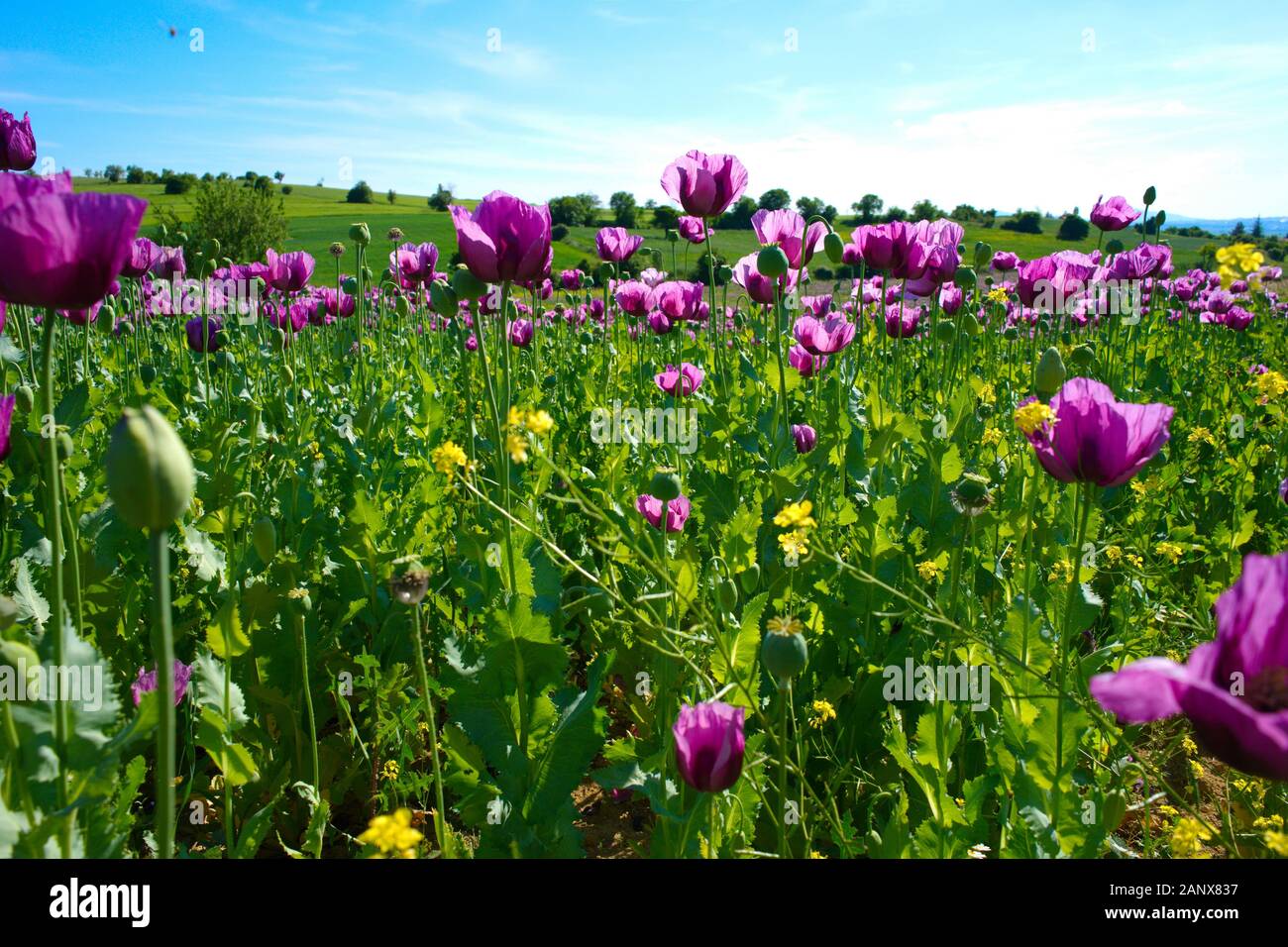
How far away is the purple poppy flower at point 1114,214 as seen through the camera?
178 inches

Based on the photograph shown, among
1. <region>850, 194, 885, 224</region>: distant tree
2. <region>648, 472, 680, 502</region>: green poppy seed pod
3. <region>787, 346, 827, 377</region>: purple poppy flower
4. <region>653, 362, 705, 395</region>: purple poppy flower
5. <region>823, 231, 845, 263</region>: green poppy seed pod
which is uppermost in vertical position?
<region>850, 194, 885, 224</region>: distant tree

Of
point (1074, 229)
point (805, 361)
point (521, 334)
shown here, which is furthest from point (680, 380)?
point (1074, 229)

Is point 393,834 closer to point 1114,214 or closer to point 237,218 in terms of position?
point 1114,214

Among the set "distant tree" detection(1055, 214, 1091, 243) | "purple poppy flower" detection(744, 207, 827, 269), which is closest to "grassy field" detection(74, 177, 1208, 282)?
"distant tree" detection(1055, 214, 1091, 243)

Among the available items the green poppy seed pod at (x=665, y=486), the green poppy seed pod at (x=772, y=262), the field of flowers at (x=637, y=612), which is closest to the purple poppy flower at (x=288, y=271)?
the field of flowers at (x=637, y=612)

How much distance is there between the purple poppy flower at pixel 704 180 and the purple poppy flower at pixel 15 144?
206cm

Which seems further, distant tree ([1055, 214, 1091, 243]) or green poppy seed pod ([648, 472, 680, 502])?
distant tree ([1055, 214, 1091, 243])

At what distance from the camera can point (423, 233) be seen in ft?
100.0

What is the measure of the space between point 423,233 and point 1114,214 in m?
28.9

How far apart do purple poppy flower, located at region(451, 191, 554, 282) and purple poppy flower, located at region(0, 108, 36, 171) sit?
5.99ft

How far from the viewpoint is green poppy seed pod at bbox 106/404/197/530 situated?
81 cm

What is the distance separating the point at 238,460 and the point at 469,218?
1.48m

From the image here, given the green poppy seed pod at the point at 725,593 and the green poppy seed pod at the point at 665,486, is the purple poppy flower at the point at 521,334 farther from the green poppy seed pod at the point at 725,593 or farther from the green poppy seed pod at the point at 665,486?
the green poppy seed pod at the point at 725,593

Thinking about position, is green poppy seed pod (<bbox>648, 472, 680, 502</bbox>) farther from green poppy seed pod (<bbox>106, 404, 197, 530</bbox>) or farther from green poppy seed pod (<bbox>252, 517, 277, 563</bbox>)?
green poppy seed pod (<bbox>106, 404, 197, 530</bbox>)
